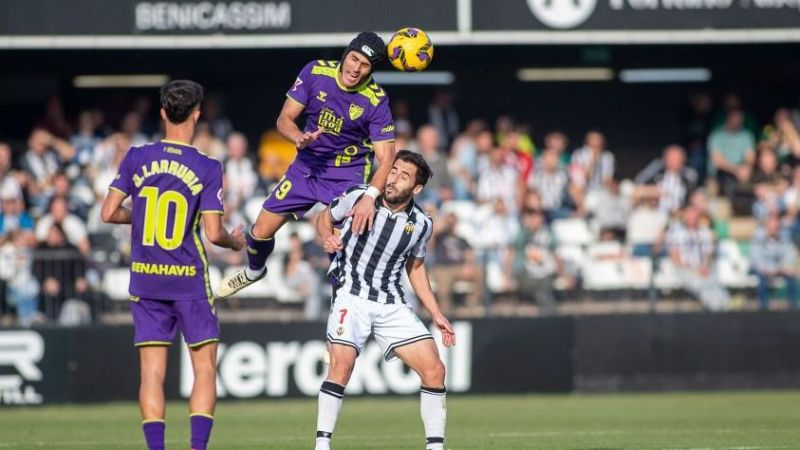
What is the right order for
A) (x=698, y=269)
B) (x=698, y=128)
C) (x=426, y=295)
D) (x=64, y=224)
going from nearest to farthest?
(x=426, y=295) < (x=698, y=269) < (x=64, y=224) < (x=698, y=128)

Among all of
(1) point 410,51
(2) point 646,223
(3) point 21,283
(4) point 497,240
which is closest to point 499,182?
(4) point 497,240

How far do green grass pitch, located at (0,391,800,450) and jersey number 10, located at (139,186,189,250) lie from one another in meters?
3.42

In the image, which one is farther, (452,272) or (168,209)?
(452,272)

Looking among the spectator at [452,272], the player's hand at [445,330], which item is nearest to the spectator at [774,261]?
the spectator at [452,272]

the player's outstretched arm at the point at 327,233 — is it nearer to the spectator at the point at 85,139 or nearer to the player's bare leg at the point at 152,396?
the player's bare leg at the point at 152,396

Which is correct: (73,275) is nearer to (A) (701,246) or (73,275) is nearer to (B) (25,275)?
(B) (25,275)

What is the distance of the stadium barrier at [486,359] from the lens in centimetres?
1678

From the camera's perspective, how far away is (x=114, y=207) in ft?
28.1

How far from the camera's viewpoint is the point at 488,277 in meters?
17.4

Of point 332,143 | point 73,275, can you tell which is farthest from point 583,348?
point 332,143

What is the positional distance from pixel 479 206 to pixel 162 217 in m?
11.2

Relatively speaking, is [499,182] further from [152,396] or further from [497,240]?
[152,396]

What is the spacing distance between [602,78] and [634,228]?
4.82 metres

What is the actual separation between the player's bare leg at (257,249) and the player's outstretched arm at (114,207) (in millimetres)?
2608
